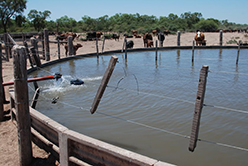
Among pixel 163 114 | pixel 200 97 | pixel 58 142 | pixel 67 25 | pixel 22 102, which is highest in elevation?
pixel 67 25

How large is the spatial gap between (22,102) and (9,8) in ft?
111

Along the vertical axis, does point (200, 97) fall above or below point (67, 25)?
below

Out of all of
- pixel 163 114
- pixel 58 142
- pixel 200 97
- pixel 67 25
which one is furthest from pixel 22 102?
pixel 67 25

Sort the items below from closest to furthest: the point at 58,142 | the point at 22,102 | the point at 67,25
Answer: the point at 22,102, the point at 58,142, the point at 67,25

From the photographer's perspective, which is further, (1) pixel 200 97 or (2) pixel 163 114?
(2) pixel 163 114

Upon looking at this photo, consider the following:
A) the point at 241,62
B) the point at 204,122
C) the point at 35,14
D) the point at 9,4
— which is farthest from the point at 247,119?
the point at 35,14

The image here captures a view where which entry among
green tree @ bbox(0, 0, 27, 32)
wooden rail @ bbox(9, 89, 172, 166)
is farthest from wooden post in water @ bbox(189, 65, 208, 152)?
green tree @ bbox(0, 0, 27, 32)

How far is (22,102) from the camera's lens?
4.43 metres

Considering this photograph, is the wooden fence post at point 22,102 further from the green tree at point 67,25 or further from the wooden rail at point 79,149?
the green tree at point 67,25

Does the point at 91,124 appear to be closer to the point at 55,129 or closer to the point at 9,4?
the point at 55,129

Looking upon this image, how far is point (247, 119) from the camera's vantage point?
249 inches

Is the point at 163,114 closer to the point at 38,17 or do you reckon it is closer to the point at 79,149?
the point at 79,149

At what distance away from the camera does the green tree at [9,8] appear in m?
33.7

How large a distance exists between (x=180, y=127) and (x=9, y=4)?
3345 centimetres
